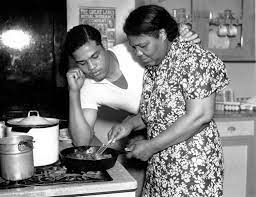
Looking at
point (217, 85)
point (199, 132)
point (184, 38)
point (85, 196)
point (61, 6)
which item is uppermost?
point (61, 6)

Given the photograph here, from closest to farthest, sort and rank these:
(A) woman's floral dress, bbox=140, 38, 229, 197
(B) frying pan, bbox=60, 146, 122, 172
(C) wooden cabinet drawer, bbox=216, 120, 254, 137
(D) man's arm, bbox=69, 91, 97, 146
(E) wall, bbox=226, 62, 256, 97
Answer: (B) frying pan, bbox=60, 146, 122, 172
(A) woman's floral dress, bbox=140, 38, 229, 197
(D) man's arm, bbox=69, 91, 97, 146
(C) wooden cabinet drawer, bbox=216, 120, 254, 137
(E) wall, bbox=226, 62, 256, 97

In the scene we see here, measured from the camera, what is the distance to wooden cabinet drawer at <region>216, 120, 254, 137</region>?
311 cm

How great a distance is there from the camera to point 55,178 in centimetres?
136

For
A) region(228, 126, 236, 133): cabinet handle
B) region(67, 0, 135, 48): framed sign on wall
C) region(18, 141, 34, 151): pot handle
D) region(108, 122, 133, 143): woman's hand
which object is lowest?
region(228, 126, 236, 133): cabinet handle

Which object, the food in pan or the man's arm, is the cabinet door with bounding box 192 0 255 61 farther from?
the food in pan

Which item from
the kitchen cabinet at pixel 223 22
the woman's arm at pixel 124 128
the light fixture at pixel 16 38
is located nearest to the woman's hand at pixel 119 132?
the woman's arm at pixel 124 128

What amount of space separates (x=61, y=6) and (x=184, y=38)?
1378 mm

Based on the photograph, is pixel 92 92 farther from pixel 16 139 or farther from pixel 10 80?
pixel 10 80

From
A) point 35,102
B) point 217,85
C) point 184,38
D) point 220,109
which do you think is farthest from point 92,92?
point 220,109

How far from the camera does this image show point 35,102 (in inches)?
112

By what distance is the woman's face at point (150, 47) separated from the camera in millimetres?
1560

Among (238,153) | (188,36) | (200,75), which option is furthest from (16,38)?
(238,153)

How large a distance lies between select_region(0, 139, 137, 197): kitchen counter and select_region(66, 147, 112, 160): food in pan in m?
0.17

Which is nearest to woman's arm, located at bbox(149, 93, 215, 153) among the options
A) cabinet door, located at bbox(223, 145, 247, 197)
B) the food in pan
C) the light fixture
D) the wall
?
the food in pan
